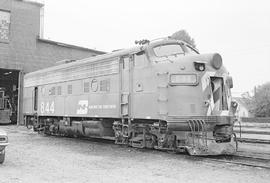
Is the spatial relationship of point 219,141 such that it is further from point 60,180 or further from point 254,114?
point 254,114

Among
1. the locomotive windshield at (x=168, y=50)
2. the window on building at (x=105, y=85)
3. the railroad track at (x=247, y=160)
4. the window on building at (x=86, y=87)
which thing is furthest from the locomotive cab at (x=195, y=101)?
the window on building at (x=86, y=87)

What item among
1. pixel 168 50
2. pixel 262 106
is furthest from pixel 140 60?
pixel 262 106

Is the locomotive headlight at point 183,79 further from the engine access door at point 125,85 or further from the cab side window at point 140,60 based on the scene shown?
the engine access door at point 125,85

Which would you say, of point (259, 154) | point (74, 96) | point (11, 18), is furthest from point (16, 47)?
point (259, 154)

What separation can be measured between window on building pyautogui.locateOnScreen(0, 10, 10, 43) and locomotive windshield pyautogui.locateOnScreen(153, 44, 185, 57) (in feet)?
70.3

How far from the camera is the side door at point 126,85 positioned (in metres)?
13.0

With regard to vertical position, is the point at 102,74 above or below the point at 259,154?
above

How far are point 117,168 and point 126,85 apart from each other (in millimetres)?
4578

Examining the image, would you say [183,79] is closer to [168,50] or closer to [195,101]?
[195,101]

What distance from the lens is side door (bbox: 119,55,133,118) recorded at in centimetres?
1295

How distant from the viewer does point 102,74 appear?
14508mm

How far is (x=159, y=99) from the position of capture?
11570 mm

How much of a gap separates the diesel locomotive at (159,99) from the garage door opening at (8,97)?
1734 centimetres

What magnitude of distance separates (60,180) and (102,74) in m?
7.48
